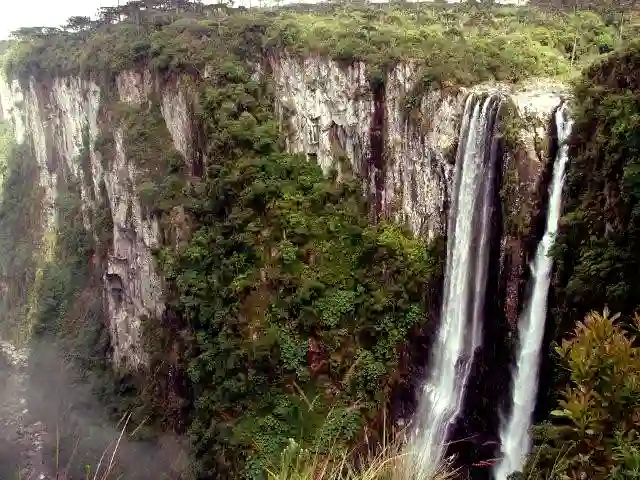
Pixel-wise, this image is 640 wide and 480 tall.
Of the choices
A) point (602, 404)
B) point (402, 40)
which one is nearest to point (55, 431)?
point (402, 40)

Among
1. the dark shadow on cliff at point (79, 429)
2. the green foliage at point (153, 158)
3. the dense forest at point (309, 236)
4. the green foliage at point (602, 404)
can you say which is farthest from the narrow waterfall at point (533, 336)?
the green foliage at point (153, 158)

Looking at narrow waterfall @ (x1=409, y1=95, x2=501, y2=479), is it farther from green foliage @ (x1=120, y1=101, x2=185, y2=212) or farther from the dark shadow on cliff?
green foliage @ (x1=120, y1=101, x2=185, y2=212)

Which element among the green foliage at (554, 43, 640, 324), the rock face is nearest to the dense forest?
the green foliage at (554, 43, 640, 324)

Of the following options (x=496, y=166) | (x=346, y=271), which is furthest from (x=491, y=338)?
(x=346, y=271)

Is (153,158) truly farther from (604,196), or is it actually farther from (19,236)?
(19,236)

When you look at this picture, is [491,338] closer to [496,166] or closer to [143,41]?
[496,166]
